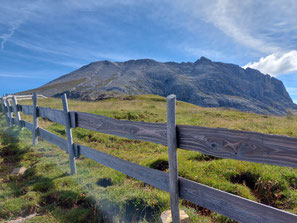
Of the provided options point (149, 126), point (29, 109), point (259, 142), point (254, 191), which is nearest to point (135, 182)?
point (149, 126)

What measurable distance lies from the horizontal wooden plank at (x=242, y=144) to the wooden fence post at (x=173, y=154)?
0.15 metres

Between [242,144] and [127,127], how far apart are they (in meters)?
2.36

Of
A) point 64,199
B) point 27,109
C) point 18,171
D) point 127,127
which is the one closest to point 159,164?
point 127,127

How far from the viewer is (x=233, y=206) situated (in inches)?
98.6

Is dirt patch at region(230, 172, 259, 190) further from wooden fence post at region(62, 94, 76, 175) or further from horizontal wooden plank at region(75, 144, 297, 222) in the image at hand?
wooden fence post at region(62, 94, 76, 175)

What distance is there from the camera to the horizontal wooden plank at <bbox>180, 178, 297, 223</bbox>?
7.08 feet

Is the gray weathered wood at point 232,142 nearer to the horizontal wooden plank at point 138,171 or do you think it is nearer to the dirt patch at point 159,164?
the horizontal wooden plank at point 138,171

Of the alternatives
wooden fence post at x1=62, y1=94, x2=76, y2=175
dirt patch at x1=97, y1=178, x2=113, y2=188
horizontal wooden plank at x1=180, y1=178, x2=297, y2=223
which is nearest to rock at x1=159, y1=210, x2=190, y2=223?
horizontal wooden plank at x1=180, y1=178, x2=297, y2=223

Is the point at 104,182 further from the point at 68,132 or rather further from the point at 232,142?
the point at 232,142

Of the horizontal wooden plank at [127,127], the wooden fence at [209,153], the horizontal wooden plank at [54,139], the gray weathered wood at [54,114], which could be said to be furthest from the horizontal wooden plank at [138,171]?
the gray weathered wood at [54,114]

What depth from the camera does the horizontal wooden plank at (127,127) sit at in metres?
3.29

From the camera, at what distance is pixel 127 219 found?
3.66 metres

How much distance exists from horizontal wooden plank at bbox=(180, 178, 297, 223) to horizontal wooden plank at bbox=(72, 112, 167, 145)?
0.93 m

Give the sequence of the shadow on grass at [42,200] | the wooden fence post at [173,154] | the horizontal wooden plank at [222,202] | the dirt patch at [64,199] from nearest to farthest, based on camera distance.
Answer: the horizontal wooden plank at [222,202]
the wooden fence post at [173,154]
the shadow on grass at [42,200]
the dirt patch at [64,199]
